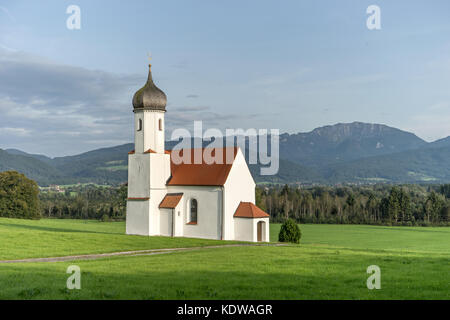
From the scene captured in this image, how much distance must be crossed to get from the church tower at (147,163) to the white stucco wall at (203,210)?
2.27 meters

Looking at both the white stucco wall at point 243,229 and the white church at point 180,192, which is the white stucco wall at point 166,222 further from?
the white stucco wall at point 243,229

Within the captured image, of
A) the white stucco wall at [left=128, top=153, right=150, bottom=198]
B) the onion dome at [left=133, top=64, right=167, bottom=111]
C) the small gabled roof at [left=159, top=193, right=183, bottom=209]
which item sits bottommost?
the small gabled roof at [left=159, top=193, right=183, bottom=209]

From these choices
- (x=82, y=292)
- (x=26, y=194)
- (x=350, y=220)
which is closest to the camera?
(x=82, y=292)

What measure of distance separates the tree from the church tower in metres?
37.4

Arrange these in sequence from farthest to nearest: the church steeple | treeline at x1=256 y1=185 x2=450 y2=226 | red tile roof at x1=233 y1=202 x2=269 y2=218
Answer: treeline at x1=256 y1=185 x2=450 y2=226 < the church steeple < red tile roof at x1=233 y1=202 x2=269 y2=218

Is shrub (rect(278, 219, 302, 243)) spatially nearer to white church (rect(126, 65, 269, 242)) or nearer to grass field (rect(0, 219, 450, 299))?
white church (rect(126, 65, 269, 242))

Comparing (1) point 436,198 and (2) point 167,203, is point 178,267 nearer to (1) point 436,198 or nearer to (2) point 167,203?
(2) point 167,203

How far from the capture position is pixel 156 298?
38.1ft

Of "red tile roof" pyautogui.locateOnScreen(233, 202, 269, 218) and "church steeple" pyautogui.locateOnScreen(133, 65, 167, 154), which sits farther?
"church steeple" pyautogui.locateOnScreen(133, 65, 167, 154)

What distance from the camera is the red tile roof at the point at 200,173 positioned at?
134 feet

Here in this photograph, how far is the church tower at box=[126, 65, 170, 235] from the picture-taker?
4269cm

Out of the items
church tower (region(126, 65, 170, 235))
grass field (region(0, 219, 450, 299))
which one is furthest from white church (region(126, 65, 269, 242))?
grass field (region(0, 219, 450, 299))

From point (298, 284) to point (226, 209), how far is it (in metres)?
26.7

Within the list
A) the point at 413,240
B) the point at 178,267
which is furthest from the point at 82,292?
the point at 413,240
